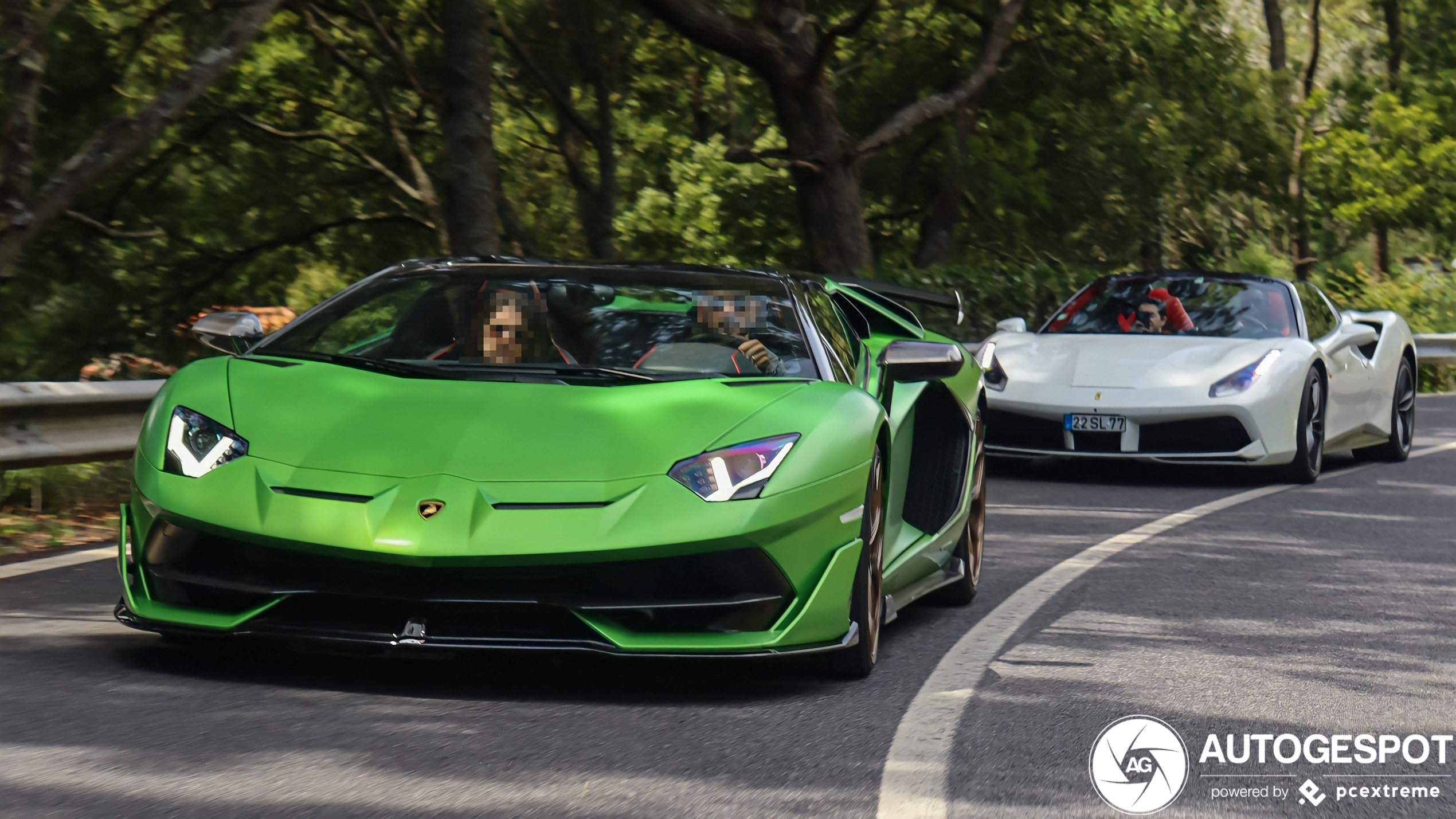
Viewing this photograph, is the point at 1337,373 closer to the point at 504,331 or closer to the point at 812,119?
the point at 812,119

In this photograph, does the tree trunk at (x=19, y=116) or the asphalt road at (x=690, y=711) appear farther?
the tree trunk at (x=19, y=116)

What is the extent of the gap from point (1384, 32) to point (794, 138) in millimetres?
30733

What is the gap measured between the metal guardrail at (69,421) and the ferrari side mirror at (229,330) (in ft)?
6.39

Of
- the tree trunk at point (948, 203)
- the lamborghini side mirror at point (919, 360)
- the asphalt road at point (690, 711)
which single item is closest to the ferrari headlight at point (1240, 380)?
the asphalt road at point (690, 711)

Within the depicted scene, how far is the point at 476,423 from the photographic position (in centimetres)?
489

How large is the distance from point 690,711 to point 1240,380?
782 centimetres

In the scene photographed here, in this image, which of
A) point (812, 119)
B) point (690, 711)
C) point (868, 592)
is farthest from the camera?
point (812, 119)

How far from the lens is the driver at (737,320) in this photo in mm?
5723

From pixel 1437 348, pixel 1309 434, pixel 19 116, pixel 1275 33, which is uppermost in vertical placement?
pixel 1275 33

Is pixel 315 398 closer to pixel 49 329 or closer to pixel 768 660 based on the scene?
pixel 768 660

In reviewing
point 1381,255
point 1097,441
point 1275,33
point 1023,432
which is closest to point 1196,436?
point 1097,441

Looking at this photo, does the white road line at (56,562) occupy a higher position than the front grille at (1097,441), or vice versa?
the white road line at (56,562)

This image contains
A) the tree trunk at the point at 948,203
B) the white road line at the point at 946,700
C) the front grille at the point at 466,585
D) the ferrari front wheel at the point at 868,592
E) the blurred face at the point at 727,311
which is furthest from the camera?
the tree trunk at the point at 948,203

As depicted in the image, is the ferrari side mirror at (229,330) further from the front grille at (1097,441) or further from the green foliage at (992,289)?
the green foliage at (992,289)
